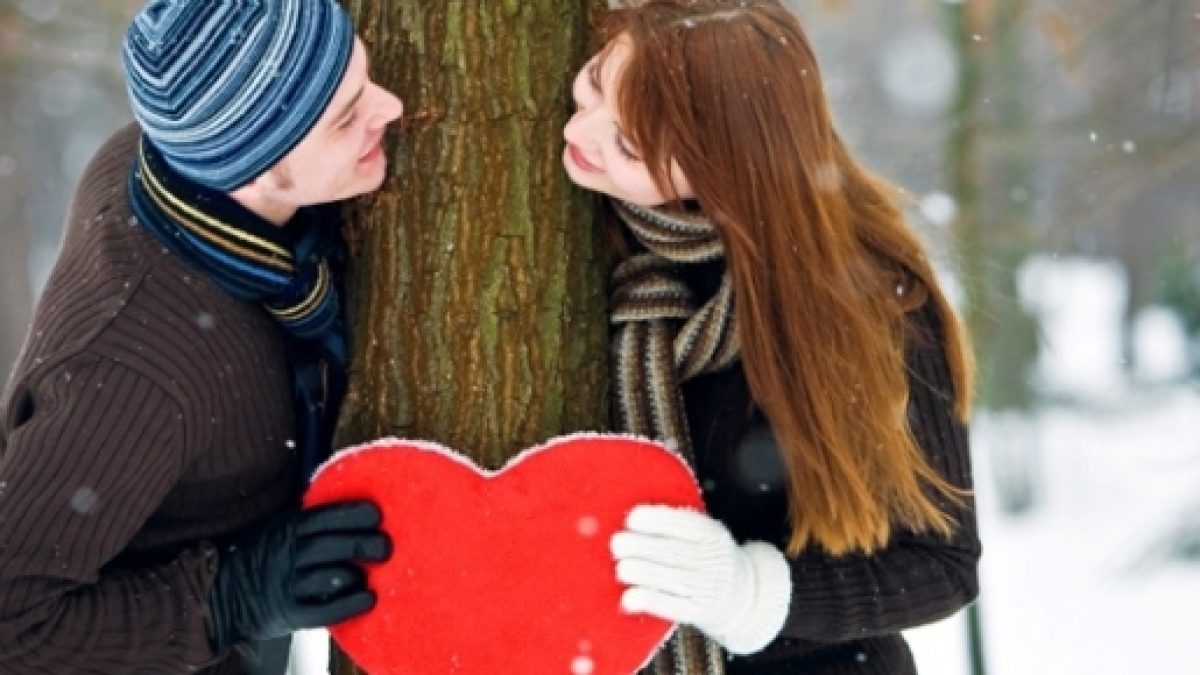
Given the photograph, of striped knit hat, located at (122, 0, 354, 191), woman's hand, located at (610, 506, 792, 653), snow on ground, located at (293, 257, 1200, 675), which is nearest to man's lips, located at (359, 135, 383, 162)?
striped knit hat, located at (122, 0, 354, 191)

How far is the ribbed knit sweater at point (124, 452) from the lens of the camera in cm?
213

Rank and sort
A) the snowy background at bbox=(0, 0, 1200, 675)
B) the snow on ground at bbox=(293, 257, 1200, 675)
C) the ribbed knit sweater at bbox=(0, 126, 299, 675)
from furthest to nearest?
the snow on ground at bbox=(293, 257, 1200, 675), the snowy background at bbox=(0, 0, 1200, 675), the ribbed knit sweater at bbox=(0, 126, 299, 675)

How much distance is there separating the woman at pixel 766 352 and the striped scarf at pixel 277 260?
457mm

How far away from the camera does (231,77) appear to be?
2178mm

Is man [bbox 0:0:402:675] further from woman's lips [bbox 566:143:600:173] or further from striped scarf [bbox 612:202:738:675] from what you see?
striped scarf [bbox 612:202:738:675]

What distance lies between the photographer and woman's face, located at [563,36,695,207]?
237 centimetres

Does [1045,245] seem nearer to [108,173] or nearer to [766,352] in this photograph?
[766,352]

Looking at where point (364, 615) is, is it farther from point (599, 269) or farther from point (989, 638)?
point (989, 638)

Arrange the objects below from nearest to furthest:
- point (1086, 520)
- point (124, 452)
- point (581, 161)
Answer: point (124, 452)
point (581, 161)
point (1086, 520)

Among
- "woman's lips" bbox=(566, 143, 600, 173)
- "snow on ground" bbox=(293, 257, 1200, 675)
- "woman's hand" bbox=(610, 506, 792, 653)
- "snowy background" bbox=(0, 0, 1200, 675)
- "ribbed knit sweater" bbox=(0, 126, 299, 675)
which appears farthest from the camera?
"snow on ground" bbox=(293, 257, 1200, 675)

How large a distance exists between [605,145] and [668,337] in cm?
35

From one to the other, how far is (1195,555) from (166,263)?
8526mm

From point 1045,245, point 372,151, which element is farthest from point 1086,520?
point 372,151

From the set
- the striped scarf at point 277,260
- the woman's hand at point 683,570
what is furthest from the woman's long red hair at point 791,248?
the striped scarf at point 277,260
